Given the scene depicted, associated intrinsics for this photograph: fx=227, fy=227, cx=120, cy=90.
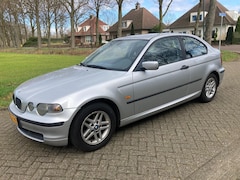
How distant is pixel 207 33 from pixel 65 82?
39.0 feet

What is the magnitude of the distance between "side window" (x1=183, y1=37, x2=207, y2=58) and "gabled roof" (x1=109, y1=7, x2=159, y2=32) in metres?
42.9

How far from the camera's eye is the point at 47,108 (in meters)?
2.93

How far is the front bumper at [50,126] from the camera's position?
2.90 metres

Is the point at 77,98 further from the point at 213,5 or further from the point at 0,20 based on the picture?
the point at 0,20

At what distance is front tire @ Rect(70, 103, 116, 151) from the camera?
120 inches

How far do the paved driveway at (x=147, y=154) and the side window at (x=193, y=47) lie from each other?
1.32 metres

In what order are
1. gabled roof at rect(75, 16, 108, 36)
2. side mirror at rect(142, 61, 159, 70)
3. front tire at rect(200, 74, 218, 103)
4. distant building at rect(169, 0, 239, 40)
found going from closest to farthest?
side mirror at rect(142, 61, 159, 70)
front tire at rect(200, 74, 218, 103)
distant building at rect(169, 0, 239, 40)
gabled roof at rect(75, 16, 108, 36)

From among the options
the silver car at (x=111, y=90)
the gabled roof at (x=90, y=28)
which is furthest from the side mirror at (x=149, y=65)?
the gabled roof at (x=90, y=28)

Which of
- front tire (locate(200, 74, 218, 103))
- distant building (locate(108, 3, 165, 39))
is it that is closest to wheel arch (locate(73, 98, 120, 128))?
front tire (locate(200, 74, 218, 103))

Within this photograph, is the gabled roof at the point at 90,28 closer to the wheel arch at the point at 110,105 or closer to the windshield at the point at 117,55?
the windshield at the point at 117,55

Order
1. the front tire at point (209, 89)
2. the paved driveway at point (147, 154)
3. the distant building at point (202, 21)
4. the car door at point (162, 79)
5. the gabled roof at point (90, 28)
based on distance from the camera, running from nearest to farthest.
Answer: the paved driveway at point (147, 154), the car door at point (162, 79), the front tire at point (209, 89), the distant building at point (202, 21), the gabled roof at point (90, 28)

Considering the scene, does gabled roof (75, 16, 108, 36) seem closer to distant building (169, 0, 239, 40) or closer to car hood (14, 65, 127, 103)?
distant building (169, 0, 239, 40)

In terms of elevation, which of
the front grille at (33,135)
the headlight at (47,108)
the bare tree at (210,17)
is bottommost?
the front grille at (33,135)

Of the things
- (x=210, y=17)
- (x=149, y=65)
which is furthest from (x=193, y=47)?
(x=210, y=17)
